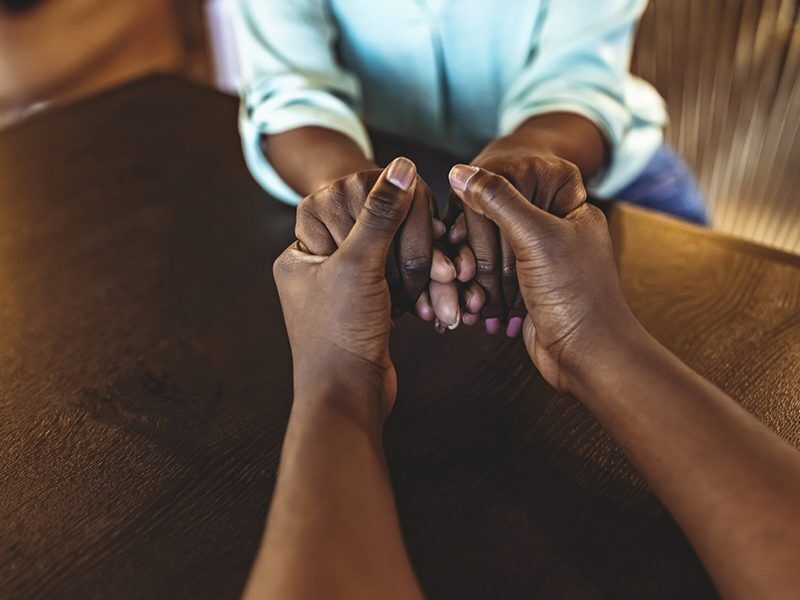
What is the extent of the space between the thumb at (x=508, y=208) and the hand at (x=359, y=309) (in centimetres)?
4

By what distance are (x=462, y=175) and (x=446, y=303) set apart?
0.09 m

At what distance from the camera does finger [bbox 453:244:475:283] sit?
507 millimetres

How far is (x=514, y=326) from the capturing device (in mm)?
527

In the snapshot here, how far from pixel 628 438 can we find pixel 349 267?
198 mm

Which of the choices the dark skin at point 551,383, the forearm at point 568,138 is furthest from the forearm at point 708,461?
the forearm at point 568,138

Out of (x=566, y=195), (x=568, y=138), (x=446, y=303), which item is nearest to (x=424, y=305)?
(x=446, y=303)

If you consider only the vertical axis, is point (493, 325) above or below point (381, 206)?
below

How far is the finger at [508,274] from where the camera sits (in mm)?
503

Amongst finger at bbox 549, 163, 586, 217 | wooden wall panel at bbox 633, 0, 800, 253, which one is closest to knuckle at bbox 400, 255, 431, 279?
finger at bbox 549, 163, 586, 217

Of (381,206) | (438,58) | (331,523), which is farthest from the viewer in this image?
(438,58)

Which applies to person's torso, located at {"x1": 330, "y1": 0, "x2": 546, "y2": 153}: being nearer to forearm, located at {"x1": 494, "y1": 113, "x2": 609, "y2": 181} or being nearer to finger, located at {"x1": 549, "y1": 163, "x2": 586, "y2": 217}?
forearm, located at {"x1": 494, "y1": 113, "x2": 609, "y2": 181}

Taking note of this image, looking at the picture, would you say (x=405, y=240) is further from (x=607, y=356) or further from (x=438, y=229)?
(x=607, y=356)

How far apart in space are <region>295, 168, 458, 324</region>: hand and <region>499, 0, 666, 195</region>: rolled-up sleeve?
0.84ft

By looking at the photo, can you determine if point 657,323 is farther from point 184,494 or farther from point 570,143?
point 184,494
